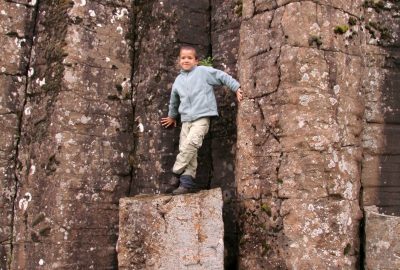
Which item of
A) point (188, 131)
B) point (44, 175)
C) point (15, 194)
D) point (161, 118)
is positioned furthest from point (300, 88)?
point (15, 194)

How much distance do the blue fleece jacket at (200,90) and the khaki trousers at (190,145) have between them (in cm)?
9

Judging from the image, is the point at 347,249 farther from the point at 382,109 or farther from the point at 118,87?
the point at 118,87

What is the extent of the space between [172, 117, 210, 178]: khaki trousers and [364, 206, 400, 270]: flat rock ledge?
190 centimetres

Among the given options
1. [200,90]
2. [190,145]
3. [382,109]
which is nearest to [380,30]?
[382,109]

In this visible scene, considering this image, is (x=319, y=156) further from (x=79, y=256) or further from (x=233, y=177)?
(x=79, y=256)

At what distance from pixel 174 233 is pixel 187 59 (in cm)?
190

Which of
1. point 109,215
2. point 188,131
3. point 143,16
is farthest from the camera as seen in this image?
point 143,16

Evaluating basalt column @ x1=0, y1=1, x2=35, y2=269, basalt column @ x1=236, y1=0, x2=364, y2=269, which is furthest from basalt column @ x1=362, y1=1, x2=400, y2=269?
basalt column @ x1=0, y1=1, x2=35, y2=269

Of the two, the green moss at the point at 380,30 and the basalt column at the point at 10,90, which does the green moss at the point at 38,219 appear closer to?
the basalt column at the point at 10,90

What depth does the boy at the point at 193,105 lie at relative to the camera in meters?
6.53

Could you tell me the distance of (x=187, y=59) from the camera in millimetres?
6695

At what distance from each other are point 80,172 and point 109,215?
1.98ft

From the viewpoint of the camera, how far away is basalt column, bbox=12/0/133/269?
6906 millimetres

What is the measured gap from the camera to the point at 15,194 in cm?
736
